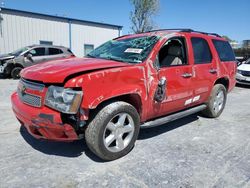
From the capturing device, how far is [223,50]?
5.92 m

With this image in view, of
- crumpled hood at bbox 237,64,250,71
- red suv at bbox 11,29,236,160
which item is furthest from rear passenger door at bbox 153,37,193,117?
crumpled hood at bbox 237,64,250,71

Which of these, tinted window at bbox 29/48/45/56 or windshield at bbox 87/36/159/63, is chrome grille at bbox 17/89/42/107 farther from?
tinted window at bbox 29/48/45/56

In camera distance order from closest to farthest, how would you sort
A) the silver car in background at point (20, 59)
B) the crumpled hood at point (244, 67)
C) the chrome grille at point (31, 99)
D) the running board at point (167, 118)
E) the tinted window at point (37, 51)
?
the chrome grille at point (31, 99) → the running board at point (167, 118) → the crumpled hood at point (244, 67) → the silver car in background at point (20, 59) → the tinted window at point (37, 51)

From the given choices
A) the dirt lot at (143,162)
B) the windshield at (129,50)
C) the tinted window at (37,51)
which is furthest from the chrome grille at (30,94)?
the tinted window at (37,51)

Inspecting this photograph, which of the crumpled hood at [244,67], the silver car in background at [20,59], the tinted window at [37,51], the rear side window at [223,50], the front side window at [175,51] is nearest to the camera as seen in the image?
the front side window at [175,51]

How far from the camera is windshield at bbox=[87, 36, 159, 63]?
3912 mm

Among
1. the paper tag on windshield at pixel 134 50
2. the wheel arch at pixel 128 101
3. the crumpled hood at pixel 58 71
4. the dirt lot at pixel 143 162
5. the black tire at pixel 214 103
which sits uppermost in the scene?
the paper tag on windshield at pixel 134 50

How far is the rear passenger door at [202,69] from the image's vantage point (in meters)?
4.73

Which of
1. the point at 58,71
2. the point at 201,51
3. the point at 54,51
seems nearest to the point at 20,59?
the point at 54,51

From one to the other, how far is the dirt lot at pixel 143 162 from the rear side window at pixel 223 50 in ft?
6.03

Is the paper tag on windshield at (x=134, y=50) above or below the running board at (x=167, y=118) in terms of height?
above

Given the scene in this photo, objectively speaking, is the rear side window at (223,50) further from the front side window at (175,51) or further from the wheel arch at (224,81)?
the front side window at (175,51)

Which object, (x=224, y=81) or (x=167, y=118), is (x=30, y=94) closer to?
(x=167, y=118)

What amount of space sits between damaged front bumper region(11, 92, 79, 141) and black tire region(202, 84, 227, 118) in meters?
3.45
